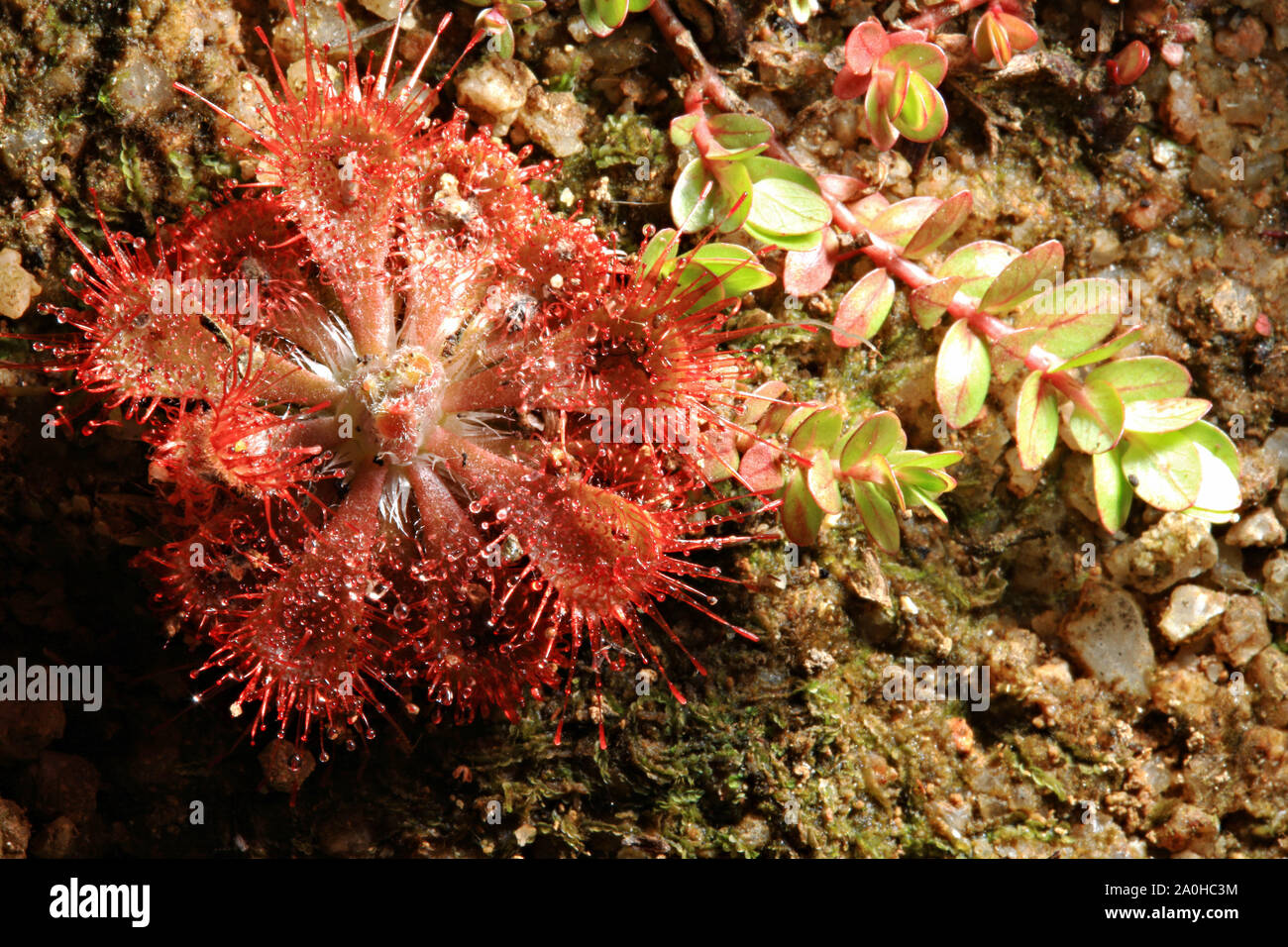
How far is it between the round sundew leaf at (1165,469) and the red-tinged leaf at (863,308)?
84cm

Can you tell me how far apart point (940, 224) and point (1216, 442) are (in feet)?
3.47

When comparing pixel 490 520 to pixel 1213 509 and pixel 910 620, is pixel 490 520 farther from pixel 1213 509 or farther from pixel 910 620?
pixel 1213 509

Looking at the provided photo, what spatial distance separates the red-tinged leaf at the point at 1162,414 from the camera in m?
2.98

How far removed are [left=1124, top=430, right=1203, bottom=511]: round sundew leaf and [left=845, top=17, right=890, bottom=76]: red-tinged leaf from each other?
4.53ft

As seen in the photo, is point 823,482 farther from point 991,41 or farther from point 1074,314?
point 991,41

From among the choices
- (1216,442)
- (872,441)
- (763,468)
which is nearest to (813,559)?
(763,468)

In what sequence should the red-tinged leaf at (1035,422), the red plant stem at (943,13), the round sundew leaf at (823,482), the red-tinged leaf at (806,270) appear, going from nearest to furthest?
1. the round sundew leaf at (823,482)
2. the red-tinged leaf at (1035,422)
3. the red-tinged leaf at (806,270)
4. the red plant stem at (943,13)

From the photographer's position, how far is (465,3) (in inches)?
120

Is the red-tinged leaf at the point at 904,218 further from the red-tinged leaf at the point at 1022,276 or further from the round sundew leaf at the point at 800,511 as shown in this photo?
the round sundew leaf at the point at 800,511

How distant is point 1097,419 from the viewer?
116 inches

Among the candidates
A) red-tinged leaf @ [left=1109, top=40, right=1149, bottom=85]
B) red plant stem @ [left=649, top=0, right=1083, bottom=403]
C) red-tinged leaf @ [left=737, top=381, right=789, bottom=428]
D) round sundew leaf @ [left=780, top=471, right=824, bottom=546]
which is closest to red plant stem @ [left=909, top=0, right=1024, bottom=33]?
red plant stem @ [left=649, top=0, right=1083, bottom=403]


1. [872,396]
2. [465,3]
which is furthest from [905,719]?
[465,3]

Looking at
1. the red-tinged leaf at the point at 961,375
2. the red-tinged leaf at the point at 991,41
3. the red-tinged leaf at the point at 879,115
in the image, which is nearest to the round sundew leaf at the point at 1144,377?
the red-tinged leaf at the point at 961,375

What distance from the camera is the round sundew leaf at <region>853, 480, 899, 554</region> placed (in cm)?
292
